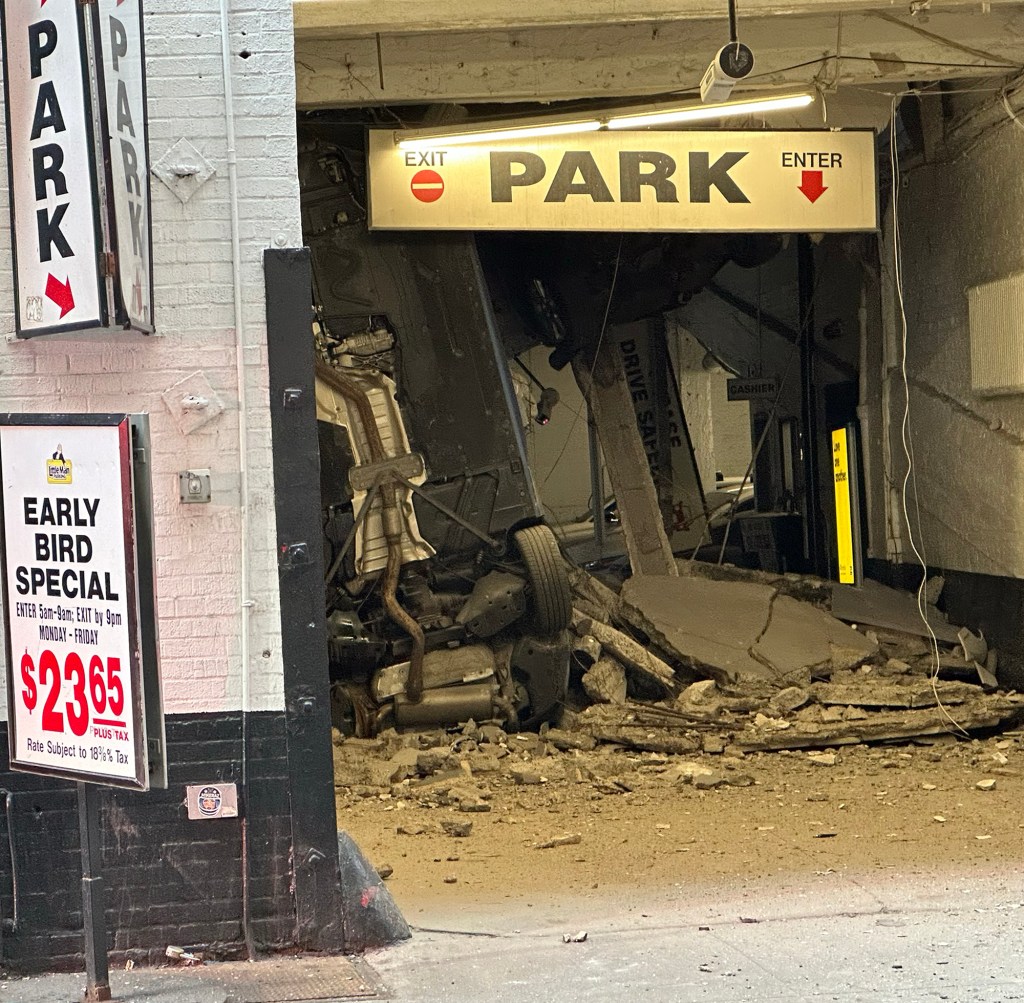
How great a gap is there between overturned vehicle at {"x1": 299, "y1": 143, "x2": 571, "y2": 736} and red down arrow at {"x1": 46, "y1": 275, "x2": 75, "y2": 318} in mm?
5256

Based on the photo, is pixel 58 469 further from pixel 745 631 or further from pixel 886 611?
pixel 886 611

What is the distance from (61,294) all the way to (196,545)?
1.00 metres

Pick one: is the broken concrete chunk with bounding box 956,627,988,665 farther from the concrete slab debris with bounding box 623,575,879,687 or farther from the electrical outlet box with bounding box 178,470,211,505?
the electrical outlet box with bounding box 178,470,211,505

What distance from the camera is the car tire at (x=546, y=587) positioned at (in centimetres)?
975

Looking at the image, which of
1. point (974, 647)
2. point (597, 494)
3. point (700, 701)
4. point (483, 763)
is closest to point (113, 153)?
point (483, 763)

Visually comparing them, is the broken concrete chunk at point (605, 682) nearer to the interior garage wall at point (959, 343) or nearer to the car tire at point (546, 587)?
the car tire at point (546, 587)

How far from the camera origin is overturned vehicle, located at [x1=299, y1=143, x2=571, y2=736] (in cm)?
966

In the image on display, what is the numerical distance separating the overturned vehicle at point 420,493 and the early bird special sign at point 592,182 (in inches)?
51.6

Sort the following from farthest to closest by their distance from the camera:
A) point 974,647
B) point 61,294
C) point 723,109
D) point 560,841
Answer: point 974,647 < point 723,109 < point 560,841 < point 61,294

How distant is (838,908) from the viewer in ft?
17.6

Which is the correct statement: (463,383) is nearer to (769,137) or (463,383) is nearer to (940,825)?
(769,137)

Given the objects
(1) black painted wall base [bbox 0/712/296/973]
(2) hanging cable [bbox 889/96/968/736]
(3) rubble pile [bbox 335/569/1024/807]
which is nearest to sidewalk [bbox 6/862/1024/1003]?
(1) black painted wall base [bbox 0/712/296/973]

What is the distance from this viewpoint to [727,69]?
649cm

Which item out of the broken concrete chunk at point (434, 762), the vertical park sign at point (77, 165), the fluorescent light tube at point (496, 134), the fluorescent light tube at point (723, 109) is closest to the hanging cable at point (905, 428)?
the fluorescent light tube at point (723, 109)
